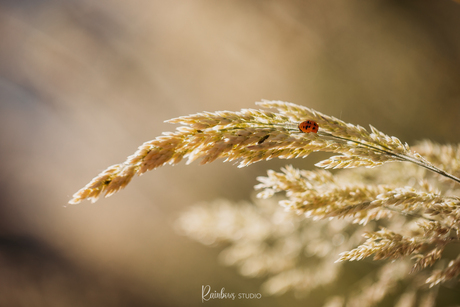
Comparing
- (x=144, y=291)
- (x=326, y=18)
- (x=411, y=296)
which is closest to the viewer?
(x=411, y=296)

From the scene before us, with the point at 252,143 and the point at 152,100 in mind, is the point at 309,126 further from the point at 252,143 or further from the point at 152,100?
the point at 152,100

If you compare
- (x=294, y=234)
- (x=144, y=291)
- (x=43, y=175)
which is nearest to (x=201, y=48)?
(x=294, y=234)

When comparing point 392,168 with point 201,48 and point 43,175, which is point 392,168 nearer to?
point 201,48

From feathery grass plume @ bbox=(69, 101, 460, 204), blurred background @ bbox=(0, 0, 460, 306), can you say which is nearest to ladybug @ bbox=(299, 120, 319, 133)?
feathery grass plume @ bbox=(69, 101, 460, 204)
